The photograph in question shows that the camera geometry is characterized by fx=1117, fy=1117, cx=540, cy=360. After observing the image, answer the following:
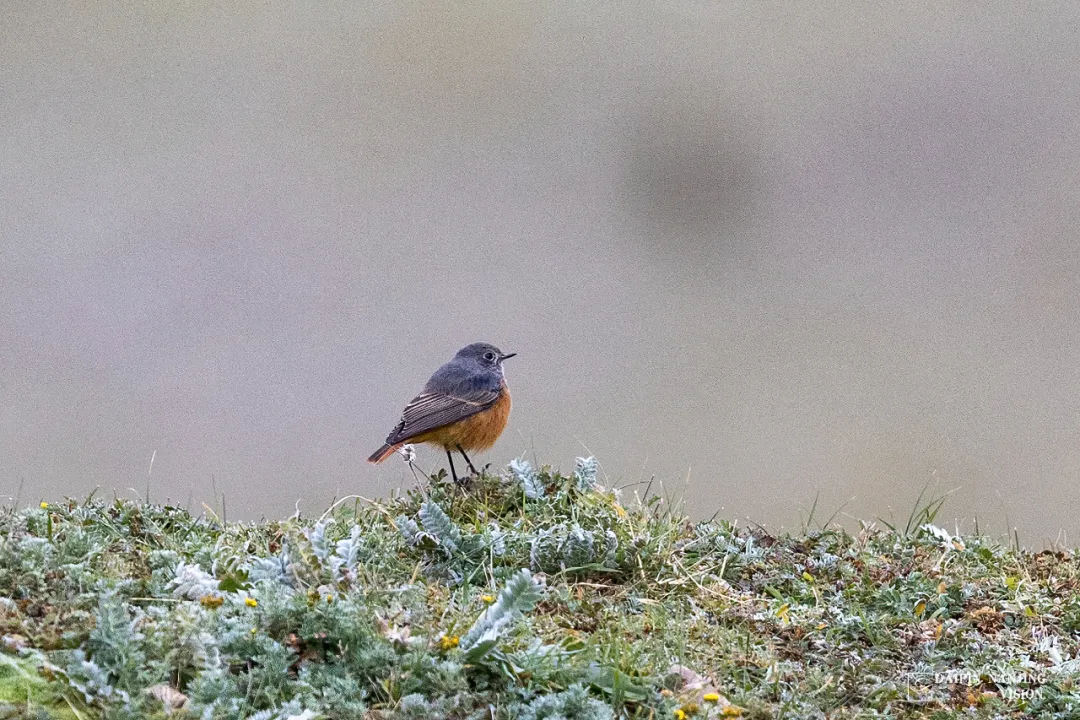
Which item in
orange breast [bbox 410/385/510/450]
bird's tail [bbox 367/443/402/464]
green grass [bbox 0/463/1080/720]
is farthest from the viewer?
orange breast [bbox 410/385/510/450]

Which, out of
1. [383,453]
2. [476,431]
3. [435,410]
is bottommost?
[383,453]

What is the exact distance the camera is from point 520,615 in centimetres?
439

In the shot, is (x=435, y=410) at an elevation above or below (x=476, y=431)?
above

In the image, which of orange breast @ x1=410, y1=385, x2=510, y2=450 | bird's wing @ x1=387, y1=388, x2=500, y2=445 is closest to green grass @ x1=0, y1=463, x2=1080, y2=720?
bird's wing @ x1=387, y1=388, x2=500, y2=445

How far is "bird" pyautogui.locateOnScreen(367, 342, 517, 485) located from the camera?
790 centimetres

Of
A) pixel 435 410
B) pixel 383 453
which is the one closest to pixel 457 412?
pixel 435 410

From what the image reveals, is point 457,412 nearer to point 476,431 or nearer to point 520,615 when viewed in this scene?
point 476,431

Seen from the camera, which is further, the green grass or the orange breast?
the orange breast

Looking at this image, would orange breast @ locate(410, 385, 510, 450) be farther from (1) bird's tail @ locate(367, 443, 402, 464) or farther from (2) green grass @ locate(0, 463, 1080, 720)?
(2) green grass @ locate(0, 463, 1080, 720)

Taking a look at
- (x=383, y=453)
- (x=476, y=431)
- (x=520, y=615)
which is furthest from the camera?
(x=476, y=431)

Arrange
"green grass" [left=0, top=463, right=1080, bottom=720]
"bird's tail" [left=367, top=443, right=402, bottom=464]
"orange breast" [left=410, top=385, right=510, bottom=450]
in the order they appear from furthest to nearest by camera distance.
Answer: "orange breast" [left=410, top=385, right=510, bottom=450]
"bird's tail" [left=367, top=443, right=402, bottom=464]
"green grass" [left=0, top=463, right=1080, bottom=720]

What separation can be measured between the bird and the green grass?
3.73ft

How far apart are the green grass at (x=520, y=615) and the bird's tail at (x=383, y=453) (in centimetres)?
112

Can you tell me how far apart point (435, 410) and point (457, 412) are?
0.16 m
